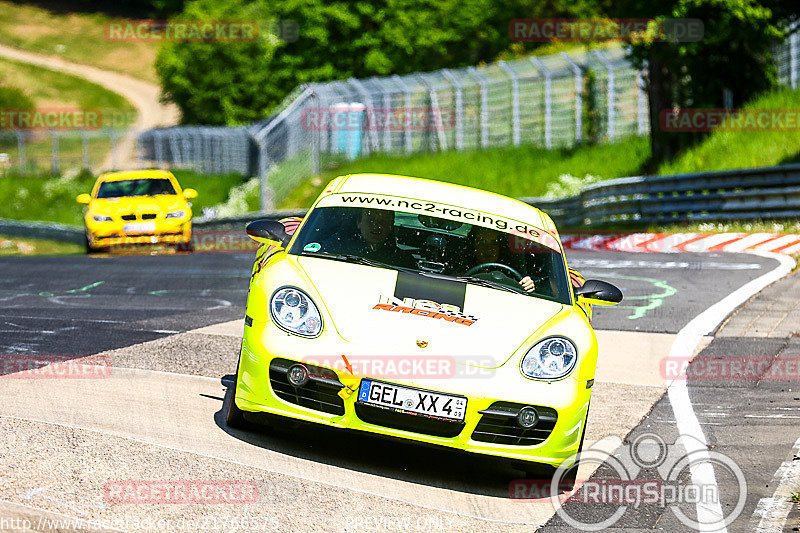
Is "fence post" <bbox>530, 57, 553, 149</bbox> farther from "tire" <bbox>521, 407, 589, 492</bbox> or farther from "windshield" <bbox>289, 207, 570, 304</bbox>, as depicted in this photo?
"tire" <bbox>521, 407, 589, 492</bbox>

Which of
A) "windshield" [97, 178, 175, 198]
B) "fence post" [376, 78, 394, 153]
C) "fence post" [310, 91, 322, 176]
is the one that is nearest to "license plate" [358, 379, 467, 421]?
"windshield" [97, 178, 175, 198]

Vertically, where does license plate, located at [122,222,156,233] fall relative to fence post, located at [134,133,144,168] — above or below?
above

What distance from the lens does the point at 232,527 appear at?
4.83 meters

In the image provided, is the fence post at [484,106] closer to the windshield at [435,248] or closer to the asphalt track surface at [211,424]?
the asphalt track surface at [211,424]

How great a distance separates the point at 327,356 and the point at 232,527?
1256 millimetres

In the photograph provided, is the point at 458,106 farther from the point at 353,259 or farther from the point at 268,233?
the point at 353,259

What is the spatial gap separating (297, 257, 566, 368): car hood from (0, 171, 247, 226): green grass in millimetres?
40728

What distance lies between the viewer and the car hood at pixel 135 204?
2011 centimetres

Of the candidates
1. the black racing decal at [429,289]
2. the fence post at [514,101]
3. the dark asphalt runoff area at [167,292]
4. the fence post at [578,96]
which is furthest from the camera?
the fence post at [514,101]

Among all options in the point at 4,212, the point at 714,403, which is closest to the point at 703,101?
the point at 714,403

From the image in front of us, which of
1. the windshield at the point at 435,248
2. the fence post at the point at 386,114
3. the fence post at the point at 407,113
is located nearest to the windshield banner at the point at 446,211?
the windshield at the point at 435,248

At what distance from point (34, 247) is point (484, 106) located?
45.9 feet

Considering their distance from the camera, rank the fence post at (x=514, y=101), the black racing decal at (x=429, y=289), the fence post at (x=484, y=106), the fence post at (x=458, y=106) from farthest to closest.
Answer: the fence post at (x=458, y=106) → the fence post at (x=484, y=106) → the fence post at (x=514, y=101) → the black racing decal at (x=429, y=289)

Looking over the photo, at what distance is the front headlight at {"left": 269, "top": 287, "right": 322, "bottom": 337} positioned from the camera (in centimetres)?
601
